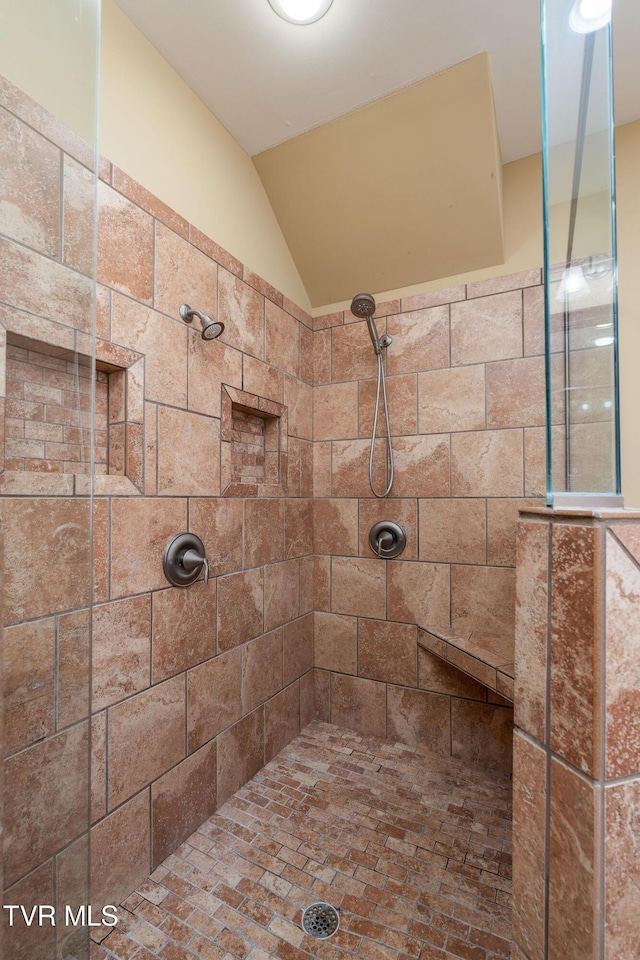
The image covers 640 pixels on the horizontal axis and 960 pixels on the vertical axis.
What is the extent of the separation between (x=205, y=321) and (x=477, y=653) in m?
1.76

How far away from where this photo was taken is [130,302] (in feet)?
4.65

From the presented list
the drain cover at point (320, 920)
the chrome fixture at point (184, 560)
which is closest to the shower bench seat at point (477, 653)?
the drain cover at point (320, 920)

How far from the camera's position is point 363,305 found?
6.64 ft

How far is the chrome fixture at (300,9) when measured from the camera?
4.54ft

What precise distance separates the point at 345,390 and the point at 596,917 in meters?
2.16

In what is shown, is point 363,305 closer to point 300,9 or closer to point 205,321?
point 205,321

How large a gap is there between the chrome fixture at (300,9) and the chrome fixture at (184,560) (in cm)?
181

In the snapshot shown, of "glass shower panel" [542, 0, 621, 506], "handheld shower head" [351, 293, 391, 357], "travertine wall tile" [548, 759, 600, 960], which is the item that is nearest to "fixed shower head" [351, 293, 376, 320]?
"handheld shower head" [351, 293, 391, 357]

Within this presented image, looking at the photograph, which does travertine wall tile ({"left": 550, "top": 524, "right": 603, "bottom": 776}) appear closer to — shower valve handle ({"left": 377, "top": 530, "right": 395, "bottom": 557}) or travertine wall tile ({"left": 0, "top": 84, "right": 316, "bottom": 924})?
travertine wall tile ({"left": 0, "top": 84, "right": 316, "bottom": 924})

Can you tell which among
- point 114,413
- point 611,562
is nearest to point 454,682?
point 611,562

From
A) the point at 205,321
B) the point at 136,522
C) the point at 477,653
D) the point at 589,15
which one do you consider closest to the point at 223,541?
the point at 136,522

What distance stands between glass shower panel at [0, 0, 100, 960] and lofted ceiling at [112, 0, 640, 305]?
869mm

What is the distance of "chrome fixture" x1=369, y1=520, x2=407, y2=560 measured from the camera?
7.34ft

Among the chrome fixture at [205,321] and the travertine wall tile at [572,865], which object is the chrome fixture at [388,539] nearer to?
the chrome fixture at [205,321]
